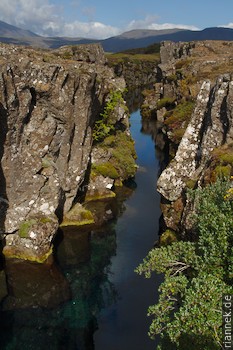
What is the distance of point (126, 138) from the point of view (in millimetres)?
70750

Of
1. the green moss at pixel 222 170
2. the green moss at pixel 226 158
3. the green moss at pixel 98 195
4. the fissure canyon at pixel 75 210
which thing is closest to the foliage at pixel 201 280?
the fissure canyon at pixel 75 210

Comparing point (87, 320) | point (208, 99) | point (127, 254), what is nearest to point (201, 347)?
point (87, 320)

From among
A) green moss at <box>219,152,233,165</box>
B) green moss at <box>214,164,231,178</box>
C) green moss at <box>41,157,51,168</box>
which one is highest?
green moss at <box>219,152,233,165</box>

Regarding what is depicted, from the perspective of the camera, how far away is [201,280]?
61.1 ft

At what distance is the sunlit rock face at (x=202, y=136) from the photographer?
4281 cm

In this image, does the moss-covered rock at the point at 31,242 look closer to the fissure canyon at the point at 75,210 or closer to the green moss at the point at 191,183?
the fissure canyon at the point at 75,210

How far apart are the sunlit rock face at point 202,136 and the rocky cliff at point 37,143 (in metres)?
12.7

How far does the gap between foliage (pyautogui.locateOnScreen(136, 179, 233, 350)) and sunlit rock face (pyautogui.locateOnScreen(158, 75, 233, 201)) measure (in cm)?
1591

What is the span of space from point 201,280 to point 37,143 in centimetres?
2923

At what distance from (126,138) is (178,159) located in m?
25.5

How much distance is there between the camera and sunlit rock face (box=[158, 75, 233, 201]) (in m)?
42.8

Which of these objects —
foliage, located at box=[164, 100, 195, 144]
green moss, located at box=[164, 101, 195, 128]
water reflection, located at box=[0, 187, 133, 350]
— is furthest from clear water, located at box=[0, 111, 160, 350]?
green moss, located at box=[164, 101, 195, 128]

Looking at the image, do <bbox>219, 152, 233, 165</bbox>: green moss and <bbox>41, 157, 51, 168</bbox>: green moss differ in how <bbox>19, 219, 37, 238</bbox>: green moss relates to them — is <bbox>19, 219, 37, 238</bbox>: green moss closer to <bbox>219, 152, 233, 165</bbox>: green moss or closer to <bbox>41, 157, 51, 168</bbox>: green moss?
<bbox>41, 157, 51, 168</bbox>: green moss

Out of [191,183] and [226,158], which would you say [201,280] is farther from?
[191,183]
